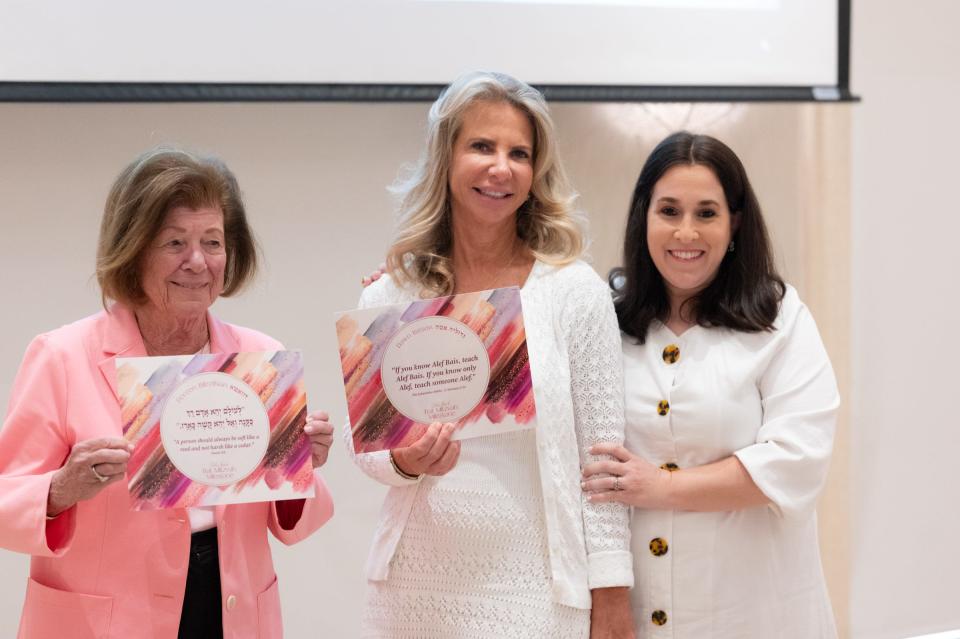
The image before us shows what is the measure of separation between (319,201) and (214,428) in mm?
1492

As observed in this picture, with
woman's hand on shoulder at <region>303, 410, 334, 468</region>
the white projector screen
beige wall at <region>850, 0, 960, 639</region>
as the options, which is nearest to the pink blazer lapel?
woman's hand on shoulder at <region>303, 410, 334, 468</region>

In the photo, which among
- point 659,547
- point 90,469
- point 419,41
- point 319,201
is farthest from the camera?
point 319,201

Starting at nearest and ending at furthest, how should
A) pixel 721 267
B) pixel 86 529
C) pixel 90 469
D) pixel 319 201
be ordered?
1. pixel 90 469
2. pixel 86 529
3. pixel 721 267
4. pixel 319 201

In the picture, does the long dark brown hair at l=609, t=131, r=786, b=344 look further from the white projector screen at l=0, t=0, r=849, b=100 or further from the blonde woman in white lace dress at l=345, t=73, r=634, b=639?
the white projector screen at l=0, t=0, r=849, b=100

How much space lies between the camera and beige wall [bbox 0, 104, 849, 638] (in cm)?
284

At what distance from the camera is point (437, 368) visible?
1738mm

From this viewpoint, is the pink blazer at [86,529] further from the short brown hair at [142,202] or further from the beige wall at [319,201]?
the beige wall at [319,201]

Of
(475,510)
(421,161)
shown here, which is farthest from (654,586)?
(421,161)

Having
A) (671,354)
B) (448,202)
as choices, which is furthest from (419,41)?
(671,354)

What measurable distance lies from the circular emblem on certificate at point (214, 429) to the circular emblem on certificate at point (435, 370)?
229 millimetres

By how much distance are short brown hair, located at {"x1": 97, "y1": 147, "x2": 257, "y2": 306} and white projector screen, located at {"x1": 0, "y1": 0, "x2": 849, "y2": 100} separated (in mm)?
1107

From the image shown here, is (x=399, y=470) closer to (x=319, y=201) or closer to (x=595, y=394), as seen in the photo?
(x=595, y=394)

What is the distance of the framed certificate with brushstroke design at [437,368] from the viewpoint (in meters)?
1.72

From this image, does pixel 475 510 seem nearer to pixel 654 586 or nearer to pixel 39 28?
pixel 654 586
